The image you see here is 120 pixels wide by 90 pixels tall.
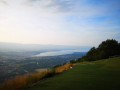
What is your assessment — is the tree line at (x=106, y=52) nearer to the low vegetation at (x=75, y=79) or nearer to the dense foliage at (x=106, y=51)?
the dense foliage at (x=106, y=51)

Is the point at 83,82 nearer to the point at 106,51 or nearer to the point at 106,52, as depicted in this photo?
the point at 106,52

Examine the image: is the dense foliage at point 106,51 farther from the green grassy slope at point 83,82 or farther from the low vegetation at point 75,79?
the green grassy slope at point 83,82

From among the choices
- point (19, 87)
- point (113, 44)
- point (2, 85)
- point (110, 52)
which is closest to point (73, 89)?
point (19, 87)

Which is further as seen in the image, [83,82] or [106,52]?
[106,52]

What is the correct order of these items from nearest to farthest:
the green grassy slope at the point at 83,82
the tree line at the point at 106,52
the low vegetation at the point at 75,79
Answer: the green grassy slope at the point at 83,82 → the low vegetation at the point at 75,79 → the tree line at the point at 106,52

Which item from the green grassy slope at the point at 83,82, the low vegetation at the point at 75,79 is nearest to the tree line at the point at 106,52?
the low vegetation at the point at 75,79

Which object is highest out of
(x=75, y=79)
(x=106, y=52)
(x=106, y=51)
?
(x=106, y=51)

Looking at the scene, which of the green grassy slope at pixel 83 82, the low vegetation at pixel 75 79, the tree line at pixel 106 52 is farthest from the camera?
the tree line at pixel 106 52

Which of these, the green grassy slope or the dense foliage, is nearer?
the green grassy slope

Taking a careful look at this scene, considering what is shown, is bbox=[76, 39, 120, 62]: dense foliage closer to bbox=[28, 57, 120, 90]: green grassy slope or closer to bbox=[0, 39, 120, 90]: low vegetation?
bbox=[0, 39, 120, 90]: low vegetation

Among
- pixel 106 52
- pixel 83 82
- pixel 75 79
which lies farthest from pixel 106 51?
pixel 83 82

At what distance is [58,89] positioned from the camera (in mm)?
4426

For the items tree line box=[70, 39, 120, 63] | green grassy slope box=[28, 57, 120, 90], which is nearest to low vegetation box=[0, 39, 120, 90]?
green grassy slope box=[28, 57, 120, 90]

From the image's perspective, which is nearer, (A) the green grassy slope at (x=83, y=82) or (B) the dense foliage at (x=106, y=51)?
(A) the green grassy slope at (x=83, y=82)
